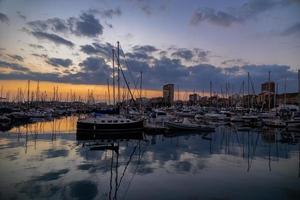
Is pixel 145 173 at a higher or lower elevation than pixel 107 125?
lower

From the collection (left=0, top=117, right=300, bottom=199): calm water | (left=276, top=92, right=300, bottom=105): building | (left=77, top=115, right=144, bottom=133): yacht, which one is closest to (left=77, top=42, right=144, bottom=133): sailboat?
(left=77, top=115, right=144, bottom=133): yacht

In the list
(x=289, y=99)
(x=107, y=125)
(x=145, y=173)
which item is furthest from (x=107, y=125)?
(x=289, y=99)

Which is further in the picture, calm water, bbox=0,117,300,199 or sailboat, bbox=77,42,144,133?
sailboat, bbox=77,42,144,133

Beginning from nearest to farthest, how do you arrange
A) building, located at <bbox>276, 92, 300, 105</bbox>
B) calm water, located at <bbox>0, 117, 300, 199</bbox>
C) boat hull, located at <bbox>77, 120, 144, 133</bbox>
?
calm water, located at <bbox>0, 117, 300, 199</bbox> < boat hull, located at <bbox>77, 120, 144, 133</bbox> < building, located at <bbox>276, 92, 300, 105</bbox>

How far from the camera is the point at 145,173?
1516 centimetres

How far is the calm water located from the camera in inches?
463

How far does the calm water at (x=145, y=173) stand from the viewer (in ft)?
38.6

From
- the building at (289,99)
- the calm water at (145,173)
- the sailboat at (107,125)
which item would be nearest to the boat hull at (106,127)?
the sailboat at (107,125)

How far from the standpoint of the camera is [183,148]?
24.3 meters

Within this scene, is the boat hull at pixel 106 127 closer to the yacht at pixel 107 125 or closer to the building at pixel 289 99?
the yacht at pixel 107 125

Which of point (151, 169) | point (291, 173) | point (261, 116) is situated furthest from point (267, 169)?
point (261, 116)

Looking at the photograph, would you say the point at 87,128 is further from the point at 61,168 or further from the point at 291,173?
the point at 291,173

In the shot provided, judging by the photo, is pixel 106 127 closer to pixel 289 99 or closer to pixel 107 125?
pixel 107 125

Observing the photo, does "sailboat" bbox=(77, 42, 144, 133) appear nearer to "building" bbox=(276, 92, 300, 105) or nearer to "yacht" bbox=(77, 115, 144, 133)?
"yacht" bbox=(77, 115, 144, 133)
